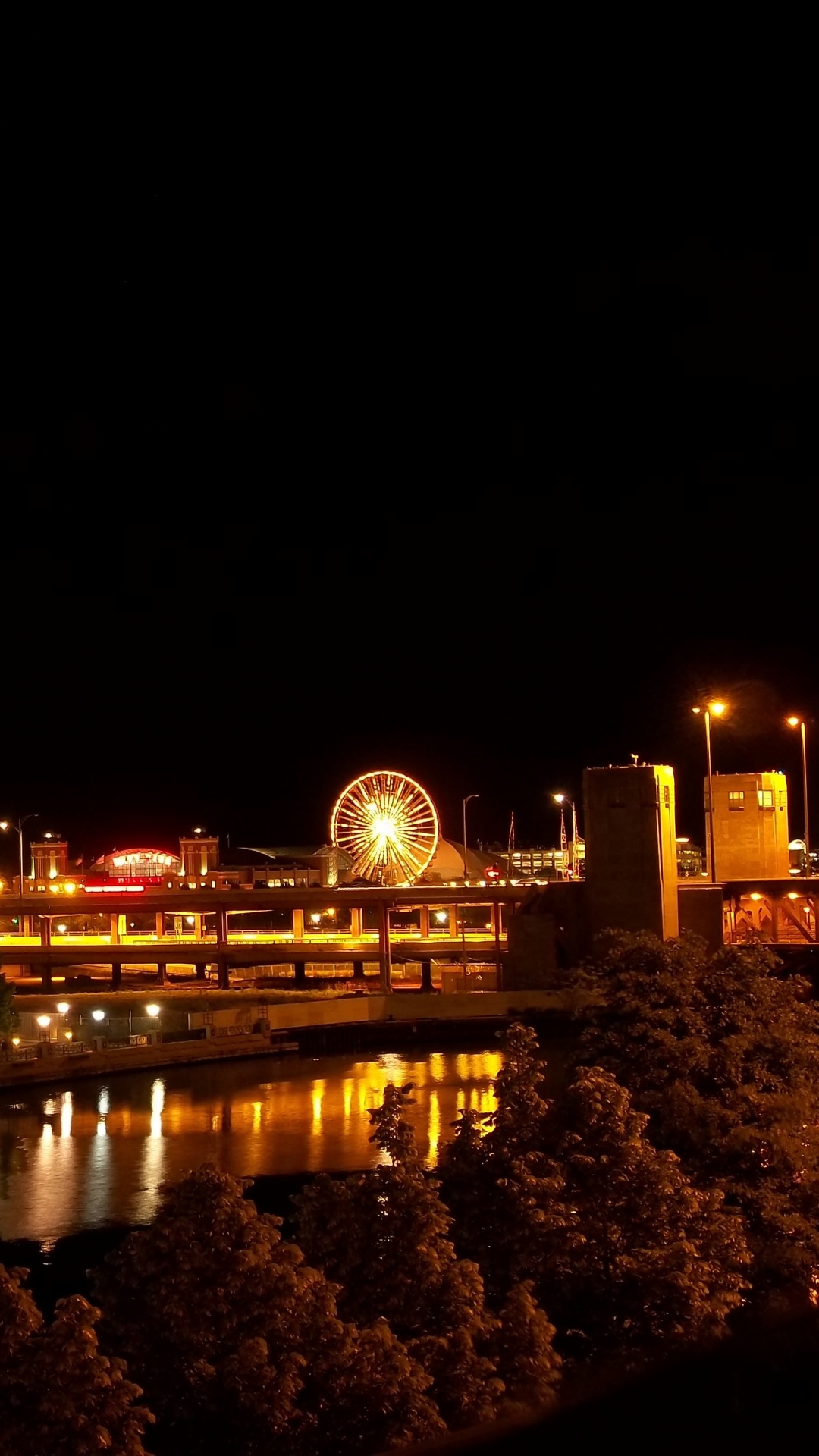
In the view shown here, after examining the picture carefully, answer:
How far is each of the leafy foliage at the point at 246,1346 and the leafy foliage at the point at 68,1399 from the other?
751 mm

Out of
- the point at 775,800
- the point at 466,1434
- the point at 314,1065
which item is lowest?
the point at 314,1065

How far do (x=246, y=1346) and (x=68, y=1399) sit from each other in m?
1.11

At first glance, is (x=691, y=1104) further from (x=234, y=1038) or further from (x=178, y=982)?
(x=178, y=982)

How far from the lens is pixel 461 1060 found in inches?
1455

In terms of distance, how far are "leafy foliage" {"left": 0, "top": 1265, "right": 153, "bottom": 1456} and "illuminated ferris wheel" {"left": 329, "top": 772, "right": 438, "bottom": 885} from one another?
52.7 metres

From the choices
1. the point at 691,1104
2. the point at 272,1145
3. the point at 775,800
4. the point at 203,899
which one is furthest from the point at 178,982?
the point at 691,1104

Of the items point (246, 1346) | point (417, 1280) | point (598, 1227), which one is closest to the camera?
point (246, 1346)

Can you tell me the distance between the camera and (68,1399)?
302 inches

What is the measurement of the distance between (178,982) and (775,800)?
85.2ft

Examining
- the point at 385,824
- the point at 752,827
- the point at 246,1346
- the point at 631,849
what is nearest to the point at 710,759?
the point at 631,849

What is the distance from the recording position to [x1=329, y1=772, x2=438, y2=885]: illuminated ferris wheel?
60.9 m

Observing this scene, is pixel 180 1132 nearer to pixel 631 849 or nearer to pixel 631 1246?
pixel 631 849

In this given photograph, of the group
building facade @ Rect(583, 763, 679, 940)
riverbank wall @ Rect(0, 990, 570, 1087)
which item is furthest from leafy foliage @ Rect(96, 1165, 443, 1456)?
building facade @ Rect(583, 763, 679, 940)

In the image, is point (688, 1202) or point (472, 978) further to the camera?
point (472, 978)
